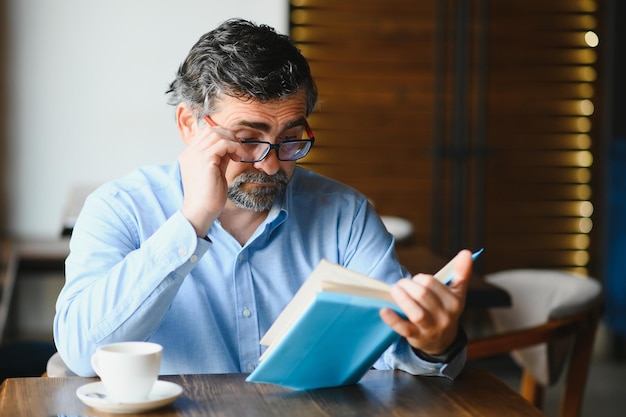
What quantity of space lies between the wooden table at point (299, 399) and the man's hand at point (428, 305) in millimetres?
79

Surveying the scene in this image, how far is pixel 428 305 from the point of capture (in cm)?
124

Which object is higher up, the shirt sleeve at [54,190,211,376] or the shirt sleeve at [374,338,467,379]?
the shirt sleeve at [54,190,211,376]

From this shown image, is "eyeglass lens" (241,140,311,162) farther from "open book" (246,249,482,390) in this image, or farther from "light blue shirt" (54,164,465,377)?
"open book" (246,249,482,390)

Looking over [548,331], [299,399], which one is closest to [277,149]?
[299,399]

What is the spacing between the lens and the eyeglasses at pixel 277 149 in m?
1.57

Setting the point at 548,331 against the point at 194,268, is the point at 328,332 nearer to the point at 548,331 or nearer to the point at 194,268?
the point at 194,268

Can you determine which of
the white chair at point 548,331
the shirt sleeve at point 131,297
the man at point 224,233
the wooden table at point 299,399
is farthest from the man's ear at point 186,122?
the white chair at point 548,331

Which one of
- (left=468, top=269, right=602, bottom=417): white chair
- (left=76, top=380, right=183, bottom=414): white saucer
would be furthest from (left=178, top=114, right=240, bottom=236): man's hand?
(left=468, top=269, right=602, bottom=417): white chair

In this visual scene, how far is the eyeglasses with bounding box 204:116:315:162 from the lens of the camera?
1.57 meters

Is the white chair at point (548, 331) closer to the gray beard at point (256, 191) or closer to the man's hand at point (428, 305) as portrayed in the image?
→ the gray beard at point (256, 191)

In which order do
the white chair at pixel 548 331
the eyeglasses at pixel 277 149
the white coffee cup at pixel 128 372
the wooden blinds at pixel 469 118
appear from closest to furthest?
the white coffee cup at pixel 128 372, the eyeglasses at pixel 277 149, the white chair at pixel 548 331, the wooden blinds at pixel 469 118

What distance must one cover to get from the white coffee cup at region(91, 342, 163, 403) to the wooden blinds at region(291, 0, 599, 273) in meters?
3.69

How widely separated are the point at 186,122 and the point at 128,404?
27.8 inches

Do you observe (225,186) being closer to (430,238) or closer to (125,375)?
(125,375)
